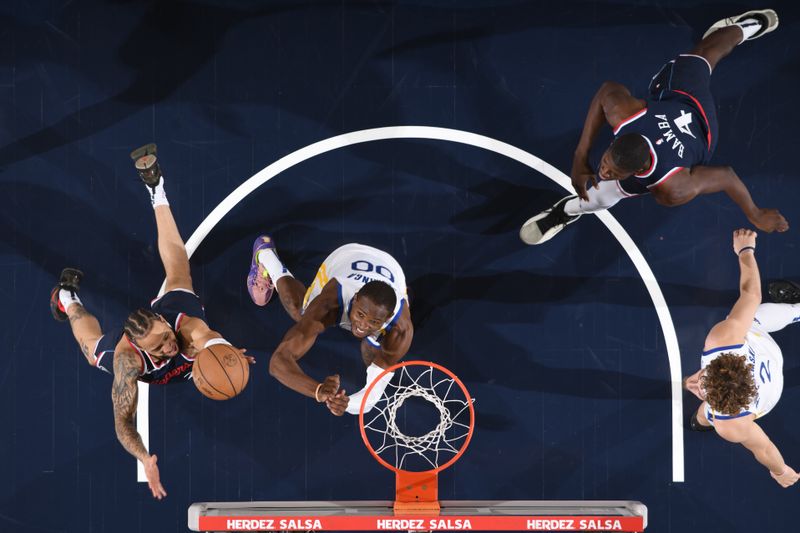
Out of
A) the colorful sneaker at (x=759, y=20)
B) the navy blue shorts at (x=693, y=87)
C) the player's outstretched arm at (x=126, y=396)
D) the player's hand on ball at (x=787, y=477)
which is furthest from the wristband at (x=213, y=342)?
the colorful sneaker at (x=759, y=20)

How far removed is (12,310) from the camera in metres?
6.64

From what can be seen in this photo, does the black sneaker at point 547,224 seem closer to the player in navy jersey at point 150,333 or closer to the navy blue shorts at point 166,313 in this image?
the player in navy jersey at point 150,333

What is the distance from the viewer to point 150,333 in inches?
211

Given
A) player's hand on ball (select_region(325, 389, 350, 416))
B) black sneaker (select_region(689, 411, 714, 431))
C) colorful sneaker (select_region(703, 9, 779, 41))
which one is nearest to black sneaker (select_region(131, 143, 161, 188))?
player's hand on ball (select_region(325, 389, 350, 416))

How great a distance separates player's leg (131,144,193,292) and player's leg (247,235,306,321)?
0.59 meters

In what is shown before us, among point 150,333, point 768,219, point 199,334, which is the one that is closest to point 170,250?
point 199,334

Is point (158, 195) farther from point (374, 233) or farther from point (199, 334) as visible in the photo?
point (374, 233)

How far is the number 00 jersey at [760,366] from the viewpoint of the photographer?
5789 mm

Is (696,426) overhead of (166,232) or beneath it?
beneath

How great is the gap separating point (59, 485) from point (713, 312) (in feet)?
20.9

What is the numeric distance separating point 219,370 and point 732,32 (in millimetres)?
5318

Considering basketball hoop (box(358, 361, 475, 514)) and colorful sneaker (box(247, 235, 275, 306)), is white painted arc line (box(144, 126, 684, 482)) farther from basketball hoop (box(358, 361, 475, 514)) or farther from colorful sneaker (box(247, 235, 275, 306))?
basketball hoop (box(358, 361, 475, 514))

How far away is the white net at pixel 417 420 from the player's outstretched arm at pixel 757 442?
2177 millimetres

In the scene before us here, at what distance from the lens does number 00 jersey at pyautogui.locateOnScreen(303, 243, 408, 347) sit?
572 cm
